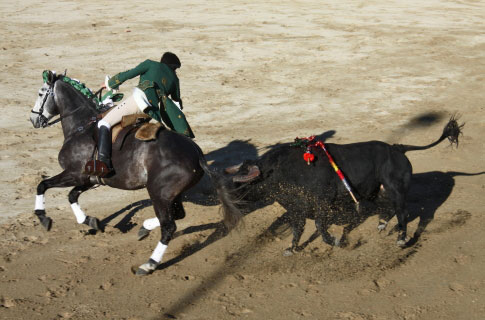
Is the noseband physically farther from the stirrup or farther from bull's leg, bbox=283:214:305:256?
bull's leg, bbox=283:214:305:256

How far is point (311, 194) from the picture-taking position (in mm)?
7590

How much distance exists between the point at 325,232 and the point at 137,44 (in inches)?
450

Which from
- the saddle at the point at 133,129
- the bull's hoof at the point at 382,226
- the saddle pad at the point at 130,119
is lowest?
the bull's hoof at the point at 382,226

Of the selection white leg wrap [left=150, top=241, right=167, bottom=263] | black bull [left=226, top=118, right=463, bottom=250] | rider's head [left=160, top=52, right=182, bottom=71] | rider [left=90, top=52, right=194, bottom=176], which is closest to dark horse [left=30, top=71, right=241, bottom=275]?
white leg wrap [left=150, top=241, right=167, bottom=263]

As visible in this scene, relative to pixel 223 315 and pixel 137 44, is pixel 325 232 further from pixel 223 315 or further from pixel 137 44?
pixel 137 44

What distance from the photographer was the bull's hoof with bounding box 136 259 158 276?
289 inches

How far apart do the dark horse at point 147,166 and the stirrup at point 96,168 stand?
14cm

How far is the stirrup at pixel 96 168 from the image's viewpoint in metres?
7.51

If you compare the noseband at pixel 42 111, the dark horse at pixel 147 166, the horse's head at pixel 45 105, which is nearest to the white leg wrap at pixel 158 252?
the dark horse at pixel 147 166

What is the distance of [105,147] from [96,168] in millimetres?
278

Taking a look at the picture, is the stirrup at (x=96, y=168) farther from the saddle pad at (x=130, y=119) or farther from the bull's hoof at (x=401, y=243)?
the bull's hoof at (x=401, y=243)

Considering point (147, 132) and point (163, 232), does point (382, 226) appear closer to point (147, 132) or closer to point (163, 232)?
point (163, 232)

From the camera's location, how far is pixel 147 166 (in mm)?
7441

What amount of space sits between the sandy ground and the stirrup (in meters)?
1.10
